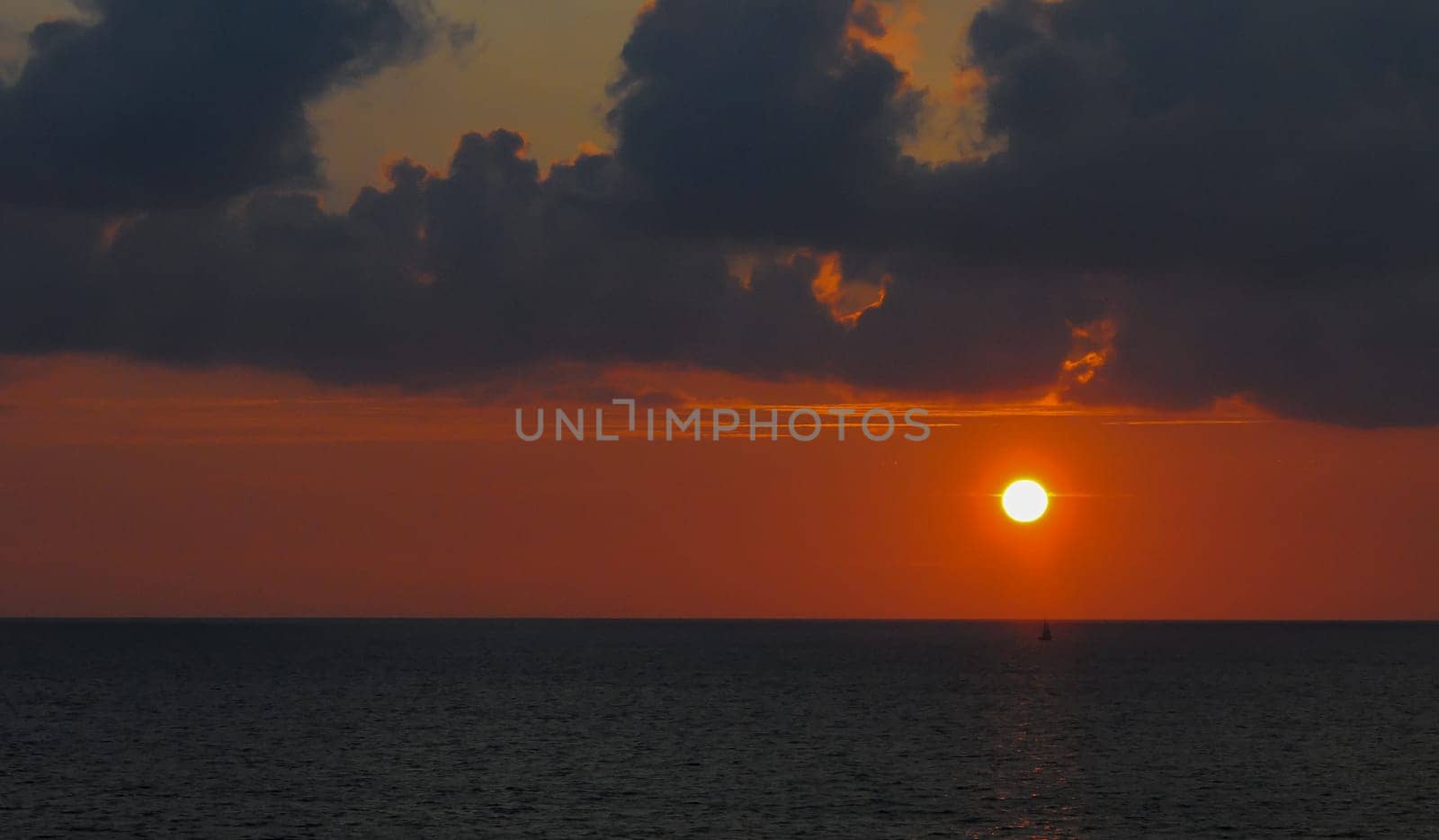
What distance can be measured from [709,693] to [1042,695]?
38.5 metres

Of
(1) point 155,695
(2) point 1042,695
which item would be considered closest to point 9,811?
(1) point 155,695

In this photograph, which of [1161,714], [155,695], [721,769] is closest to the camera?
[721,769]

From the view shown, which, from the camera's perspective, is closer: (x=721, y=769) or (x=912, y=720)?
(x=721, y=769)

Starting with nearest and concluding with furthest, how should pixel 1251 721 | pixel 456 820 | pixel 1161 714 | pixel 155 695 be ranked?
pixel 456 820, pixel 1251 721, pixel 1161 714, pixel 155 695

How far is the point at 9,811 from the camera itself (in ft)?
276

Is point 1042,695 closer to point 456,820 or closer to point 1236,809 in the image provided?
point 1236,809

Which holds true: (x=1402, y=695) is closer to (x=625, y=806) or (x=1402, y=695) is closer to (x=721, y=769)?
(x=721, y=769)

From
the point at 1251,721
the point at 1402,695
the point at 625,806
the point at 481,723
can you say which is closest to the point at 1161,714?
the point at 1251,721

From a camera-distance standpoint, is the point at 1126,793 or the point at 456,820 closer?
the point at 456,820

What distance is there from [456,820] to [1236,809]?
41.9 metres

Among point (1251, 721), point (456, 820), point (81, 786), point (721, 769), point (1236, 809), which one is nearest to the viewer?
point (456, 820)

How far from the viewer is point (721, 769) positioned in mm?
104812

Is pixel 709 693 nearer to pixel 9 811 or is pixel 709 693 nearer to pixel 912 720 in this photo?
pixel 912 720

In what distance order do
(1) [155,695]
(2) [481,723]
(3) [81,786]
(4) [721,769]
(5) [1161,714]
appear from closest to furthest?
(3) [81,786]
(4) [721,769]
(2) [481,723]
(5) [1161,714]
(1) [155,695]
